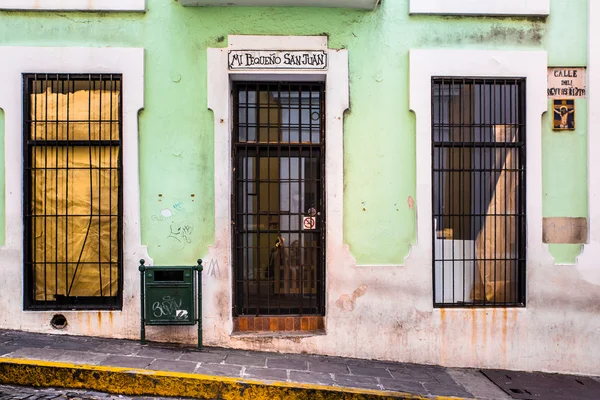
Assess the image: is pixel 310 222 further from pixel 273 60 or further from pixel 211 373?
pixel 211 373

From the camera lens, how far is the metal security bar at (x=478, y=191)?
6250mm

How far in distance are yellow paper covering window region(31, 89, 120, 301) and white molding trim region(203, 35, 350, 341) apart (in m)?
1.31

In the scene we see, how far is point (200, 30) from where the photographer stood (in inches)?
238

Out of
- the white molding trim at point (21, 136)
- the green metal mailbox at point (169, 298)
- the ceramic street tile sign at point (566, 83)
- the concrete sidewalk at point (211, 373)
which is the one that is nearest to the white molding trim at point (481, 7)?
the ceramic street tile sign at point (566, 83)

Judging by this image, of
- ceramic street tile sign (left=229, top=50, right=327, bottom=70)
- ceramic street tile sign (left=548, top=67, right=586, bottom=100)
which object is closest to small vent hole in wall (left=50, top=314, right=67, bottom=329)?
ceramic street tile sign (left=229, top=50, right=327, bottom=70)

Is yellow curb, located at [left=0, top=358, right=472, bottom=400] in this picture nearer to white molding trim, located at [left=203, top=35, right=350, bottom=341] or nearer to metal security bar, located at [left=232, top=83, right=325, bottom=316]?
white molding trim, located at [left=203, top=35, right=350, bottom=341]

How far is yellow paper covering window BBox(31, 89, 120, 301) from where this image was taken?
609 cm

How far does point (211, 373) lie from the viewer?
498 cm

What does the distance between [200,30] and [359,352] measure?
4625 millimetres

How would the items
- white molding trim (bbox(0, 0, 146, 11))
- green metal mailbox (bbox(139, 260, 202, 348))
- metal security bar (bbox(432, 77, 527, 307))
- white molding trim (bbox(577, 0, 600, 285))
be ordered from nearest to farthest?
green metal mailbox (bbox(139, 260, 202, 348)), white molding trim (bbox(0, 0, 146, 11)), white molding trim (bbox(577, 0, 600, 285)), metal security bar (bbox(432, 77, 527, 307))

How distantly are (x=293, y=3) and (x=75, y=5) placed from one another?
2751 millimetres

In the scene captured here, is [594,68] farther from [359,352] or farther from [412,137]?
[359,352]

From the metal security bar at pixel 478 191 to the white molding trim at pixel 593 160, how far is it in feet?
2.71

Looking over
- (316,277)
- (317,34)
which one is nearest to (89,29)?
(317,34)
